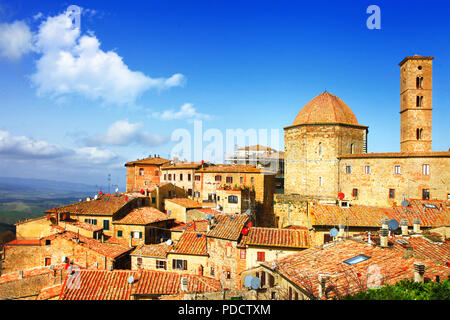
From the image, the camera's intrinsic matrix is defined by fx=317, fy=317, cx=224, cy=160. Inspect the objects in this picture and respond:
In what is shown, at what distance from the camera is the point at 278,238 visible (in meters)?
20.8

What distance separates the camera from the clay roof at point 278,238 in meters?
20.1

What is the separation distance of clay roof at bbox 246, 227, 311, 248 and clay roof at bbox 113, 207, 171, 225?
12.9m

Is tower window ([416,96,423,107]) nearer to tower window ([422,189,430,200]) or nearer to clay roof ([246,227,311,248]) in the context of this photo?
tower window ([422,189,430,200])

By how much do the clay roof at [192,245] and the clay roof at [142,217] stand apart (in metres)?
6.72

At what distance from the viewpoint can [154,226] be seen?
3072cm

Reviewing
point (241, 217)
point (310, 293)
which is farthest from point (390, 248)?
point (241, 217)

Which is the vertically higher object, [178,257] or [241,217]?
[241,217]

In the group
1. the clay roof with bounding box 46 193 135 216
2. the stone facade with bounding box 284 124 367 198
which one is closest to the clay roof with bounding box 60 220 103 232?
the clay roof with bounding box 46 193 135 216

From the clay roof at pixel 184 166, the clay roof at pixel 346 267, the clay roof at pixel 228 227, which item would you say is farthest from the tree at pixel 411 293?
the clay roof at pixel 184 166

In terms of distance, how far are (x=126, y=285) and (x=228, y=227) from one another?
313 inches

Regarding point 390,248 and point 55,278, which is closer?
point 390,248

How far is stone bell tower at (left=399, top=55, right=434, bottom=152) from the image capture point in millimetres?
35188

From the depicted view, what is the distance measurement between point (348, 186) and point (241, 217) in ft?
44.3

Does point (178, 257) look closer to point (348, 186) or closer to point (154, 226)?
point (154, 226)
